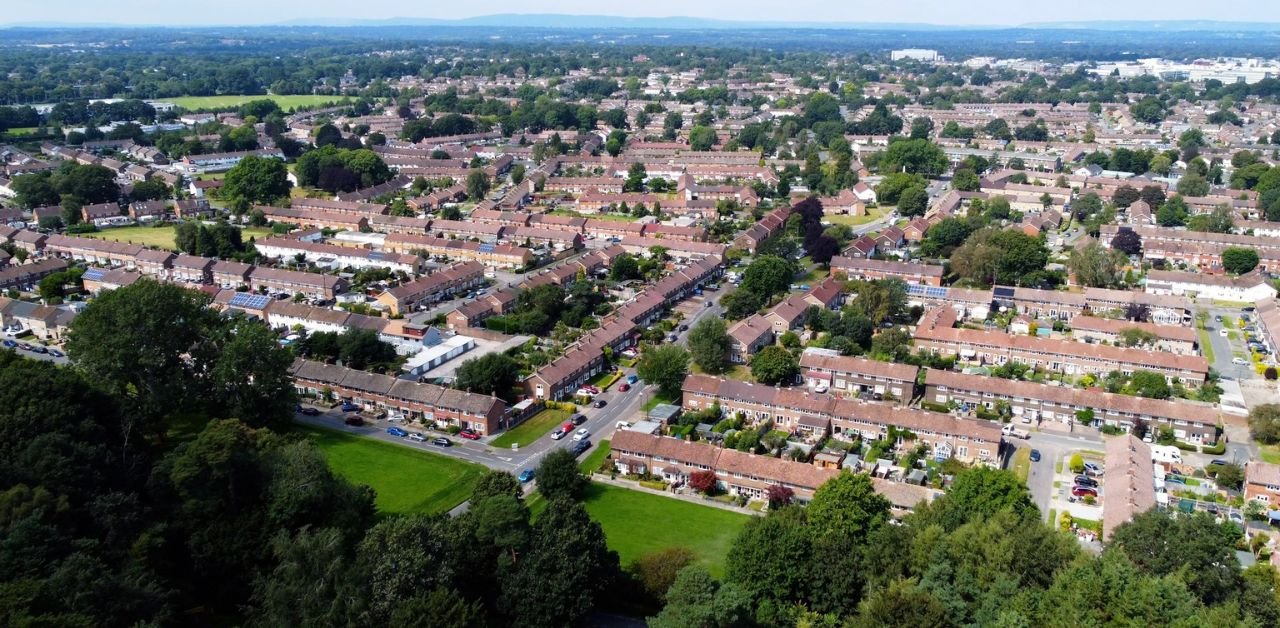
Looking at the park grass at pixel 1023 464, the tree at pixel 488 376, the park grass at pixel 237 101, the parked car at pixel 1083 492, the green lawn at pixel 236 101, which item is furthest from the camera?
the green lawn at pixel 236 101

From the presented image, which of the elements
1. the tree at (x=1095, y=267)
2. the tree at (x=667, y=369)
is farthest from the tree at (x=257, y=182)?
the tree at (x=1095, y=267)

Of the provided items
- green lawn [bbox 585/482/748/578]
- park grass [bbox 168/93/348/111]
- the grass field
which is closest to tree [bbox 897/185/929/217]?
green lawn [bbox 585/482/748/578]

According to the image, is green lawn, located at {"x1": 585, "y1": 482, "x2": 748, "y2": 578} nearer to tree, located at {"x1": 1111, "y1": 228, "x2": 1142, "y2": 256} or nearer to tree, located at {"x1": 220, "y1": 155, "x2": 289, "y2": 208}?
tree, located at {"x1": 1111, "y1": 228, "x2": 1142, "y2": 256}

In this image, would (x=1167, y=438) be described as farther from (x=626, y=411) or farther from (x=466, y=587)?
(x=466, y=587)

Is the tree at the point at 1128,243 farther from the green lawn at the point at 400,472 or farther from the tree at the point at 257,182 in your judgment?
the tree at the point at 257,182

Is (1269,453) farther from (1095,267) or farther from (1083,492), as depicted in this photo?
(1095,267)

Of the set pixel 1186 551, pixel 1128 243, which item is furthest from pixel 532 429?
pixel 1128 243
